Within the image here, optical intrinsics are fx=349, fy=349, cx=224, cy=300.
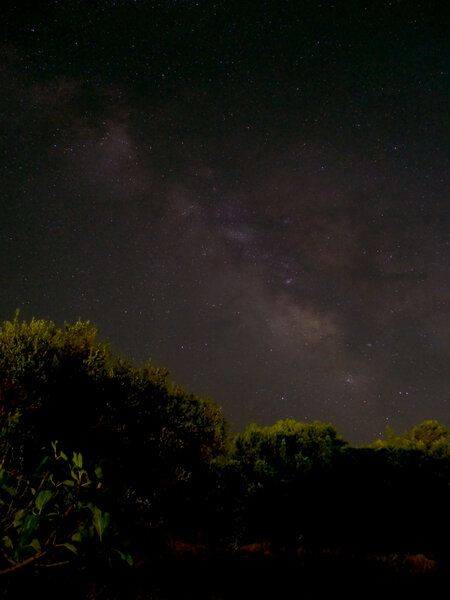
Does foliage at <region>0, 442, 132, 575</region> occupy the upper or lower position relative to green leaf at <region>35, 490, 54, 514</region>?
lower

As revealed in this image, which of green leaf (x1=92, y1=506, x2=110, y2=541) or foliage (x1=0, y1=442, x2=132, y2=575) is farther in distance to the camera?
green leaf (x1=92, y1=506, x2=110, y2=541)

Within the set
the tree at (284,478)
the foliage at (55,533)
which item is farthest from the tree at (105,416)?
the foliage at (55,533)

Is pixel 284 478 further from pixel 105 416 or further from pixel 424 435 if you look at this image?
pixel 424 435

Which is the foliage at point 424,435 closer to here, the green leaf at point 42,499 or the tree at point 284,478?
the tree at point 284,478

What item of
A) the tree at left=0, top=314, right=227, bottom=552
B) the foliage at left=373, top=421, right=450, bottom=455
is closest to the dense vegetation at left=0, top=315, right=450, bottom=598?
the tree at left=0, top=314, right=227, bottom=552

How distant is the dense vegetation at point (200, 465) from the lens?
14.0 metres

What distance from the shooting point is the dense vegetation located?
45.8 ft

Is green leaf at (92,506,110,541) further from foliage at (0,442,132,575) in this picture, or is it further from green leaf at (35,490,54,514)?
green leaf at (35,490,54,514)

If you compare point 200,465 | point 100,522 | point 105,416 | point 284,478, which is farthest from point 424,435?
point 100,522

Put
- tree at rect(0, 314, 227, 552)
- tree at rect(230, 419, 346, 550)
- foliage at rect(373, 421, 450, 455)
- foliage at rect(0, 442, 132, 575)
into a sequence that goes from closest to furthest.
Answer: foliage at rect(0, 442, 132, 575)
tree at rect(0, 314, 227, 552)
tree at rect(230, 419, 346, 550)
foliage at rect(373, 421, 450, 455)

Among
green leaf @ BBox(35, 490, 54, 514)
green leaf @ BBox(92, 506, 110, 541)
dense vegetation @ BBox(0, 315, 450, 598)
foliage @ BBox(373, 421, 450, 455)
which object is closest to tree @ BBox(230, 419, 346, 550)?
dense vegetation @ BBox(0, 315, 450, 598)

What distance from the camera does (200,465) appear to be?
2000cm

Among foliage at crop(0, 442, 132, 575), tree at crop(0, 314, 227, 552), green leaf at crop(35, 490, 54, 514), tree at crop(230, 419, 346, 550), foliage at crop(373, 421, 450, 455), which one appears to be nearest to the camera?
foliage at crop(0, 442, 132, 575)

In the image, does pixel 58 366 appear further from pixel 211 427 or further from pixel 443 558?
pixel 443 558
